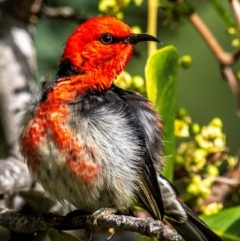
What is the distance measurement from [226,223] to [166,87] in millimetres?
660

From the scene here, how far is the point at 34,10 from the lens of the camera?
4859 mm

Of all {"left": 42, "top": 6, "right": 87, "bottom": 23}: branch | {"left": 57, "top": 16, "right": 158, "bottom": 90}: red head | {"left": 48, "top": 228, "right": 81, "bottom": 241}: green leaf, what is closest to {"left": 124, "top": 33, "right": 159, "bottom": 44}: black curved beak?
{"left": 57, "top": 16, "right": 158, "bottom": 90}: red head

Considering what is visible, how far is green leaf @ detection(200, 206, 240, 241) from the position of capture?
396cm

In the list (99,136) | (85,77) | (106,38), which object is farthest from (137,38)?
(99,136)

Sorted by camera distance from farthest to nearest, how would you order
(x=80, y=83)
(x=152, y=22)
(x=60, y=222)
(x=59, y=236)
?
(x=152, y=22) < (x=80, y=83) < (x=60, y=222) < (x=59, y=236)

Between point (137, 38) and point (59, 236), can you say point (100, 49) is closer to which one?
point (137, 38)

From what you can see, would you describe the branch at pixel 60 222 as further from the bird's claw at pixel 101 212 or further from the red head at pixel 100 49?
the red head at pixel 100 49

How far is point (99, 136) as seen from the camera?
13.3 ft

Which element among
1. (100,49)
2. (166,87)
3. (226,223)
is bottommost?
(226,223)

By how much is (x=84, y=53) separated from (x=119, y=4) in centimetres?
30

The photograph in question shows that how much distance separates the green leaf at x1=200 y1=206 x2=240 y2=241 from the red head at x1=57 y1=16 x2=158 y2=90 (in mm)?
803

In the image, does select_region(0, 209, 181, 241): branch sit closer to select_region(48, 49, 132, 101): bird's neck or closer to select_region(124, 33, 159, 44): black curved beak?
select_region(48, 49, 132, 101): bird's neck

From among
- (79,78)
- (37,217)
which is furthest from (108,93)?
(37,217)

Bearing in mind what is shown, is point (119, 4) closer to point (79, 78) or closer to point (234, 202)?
point (79, 78)
